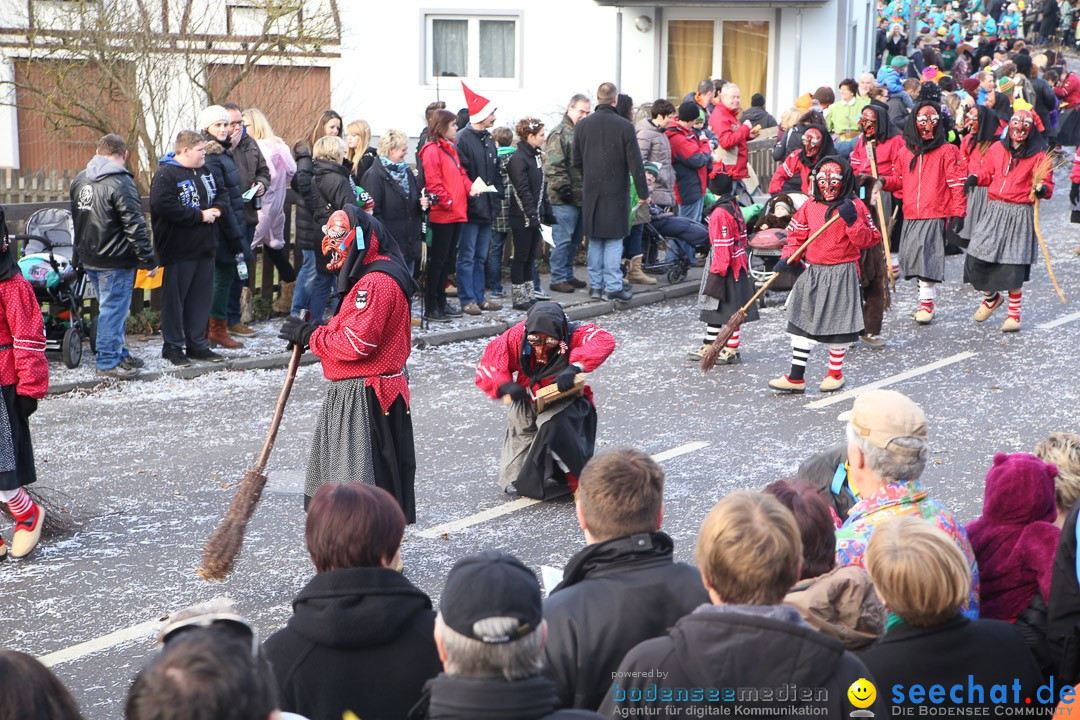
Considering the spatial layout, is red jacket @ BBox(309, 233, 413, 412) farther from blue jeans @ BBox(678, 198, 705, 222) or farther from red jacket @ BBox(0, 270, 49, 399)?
blue jeans @ BBox(678, 198, 705, 222)

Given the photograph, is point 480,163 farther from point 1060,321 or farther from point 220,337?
point 1060,321

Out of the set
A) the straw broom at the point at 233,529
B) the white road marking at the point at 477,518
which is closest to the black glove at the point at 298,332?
the straw broom at the point at 233,529

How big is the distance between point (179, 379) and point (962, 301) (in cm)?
772

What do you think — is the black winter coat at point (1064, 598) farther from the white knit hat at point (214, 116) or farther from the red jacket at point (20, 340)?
the white knit hat at point (214, 116)

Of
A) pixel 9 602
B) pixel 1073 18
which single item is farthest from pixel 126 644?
pixel 1073 18

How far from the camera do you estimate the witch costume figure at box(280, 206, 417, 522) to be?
627 centimetres

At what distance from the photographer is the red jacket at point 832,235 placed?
10.1m

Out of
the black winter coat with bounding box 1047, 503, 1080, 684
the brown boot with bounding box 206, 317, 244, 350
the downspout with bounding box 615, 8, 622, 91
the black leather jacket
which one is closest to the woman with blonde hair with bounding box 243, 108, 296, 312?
the brown boot with bounding box 206, 317, 244, 350

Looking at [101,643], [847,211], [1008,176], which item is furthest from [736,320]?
[101,643]

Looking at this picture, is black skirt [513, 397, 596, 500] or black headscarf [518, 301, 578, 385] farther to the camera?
black skirt [513, 397, 596, 500]

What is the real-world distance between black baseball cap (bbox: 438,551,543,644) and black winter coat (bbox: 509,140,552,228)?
9837 mm

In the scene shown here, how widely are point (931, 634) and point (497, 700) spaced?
1.28 meters

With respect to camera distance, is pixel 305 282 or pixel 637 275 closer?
pixel 305 282

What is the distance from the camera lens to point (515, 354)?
24.5 feet
